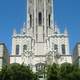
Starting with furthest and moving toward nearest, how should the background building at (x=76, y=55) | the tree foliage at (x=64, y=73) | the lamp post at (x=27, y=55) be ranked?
the lamp post at (x=27, y=55) < the background building at (x=76, y=55) < the tree foliage at (x=64, y=73)

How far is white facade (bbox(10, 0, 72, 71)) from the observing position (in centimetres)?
12025

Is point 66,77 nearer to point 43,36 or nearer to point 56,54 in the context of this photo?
point 56,54

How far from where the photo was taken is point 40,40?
4975 inches

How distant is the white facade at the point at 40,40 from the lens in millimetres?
120250

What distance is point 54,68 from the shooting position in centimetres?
8388

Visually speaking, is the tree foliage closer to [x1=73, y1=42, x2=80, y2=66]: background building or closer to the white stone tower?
[x1=73, y1=42, x2=80, y2=66]: background building

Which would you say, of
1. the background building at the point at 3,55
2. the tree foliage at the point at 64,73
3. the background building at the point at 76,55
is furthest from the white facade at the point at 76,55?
the tree foliage at the point at 64,73

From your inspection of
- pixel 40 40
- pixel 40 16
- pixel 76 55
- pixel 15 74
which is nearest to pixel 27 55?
pixel 40 40

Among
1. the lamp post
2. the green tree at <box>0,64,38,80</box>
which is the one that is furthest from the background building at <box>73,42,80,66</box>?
the green tree at <box>0,64,38,80</box>

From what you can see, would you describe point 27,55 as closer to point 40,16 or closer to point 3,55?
point 3,55

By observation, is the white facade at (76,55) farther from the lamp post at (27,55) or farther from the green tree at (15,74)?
the green tree at (15,74)

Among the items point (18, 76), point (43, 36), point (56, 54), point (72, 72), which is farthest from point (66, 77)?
point (43, 36)

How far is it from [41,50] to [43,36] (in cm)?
581

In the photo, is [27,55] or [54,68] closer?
[54,68]
